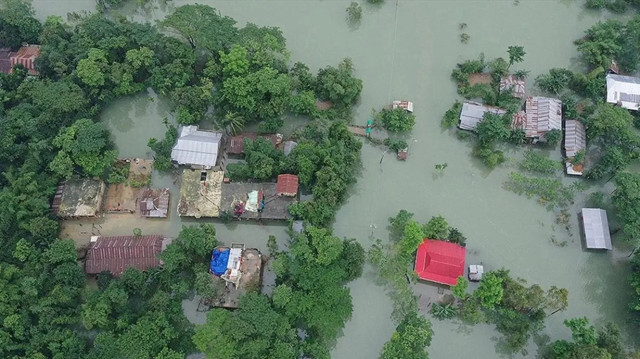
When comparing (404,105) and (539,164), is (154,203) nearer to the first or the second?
(404,105)

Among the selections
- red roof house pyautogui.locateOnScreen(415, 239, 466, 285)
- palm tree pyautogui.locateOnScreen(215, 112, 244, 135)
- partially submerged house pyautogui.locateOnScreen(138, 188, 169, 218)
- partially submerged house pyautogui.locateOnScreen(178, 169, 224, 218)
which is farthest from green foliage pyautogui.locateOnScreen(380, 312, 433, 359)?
palm tree pyautogui.locateOnScreen(215, 112, 244, 135)

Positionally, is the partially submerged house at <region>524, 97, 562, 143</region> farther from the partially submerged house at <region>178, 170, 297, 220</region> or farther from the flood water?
the partially submerged house at <region>178, 170, 297, 220</region>

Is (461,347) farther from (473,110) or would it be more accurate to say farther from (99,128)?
(99,128)

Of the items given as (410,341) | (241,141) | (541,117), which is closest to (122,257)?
(241,141)

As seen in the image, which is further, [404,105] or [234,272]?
[404,105]

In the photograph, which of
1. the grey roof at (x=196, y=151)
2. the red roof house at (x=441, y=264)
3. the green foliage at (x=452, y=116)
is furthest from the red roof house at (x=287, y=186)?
the green foliage at (x=452, y=116)

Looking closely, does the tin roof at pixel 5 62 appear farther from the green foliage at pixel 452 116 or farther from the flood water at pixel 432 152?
the green foliage at pixel 452 116

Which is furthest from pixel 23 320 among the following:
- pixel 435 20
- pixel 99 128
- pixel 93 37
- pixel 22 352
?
pixel 435 20
